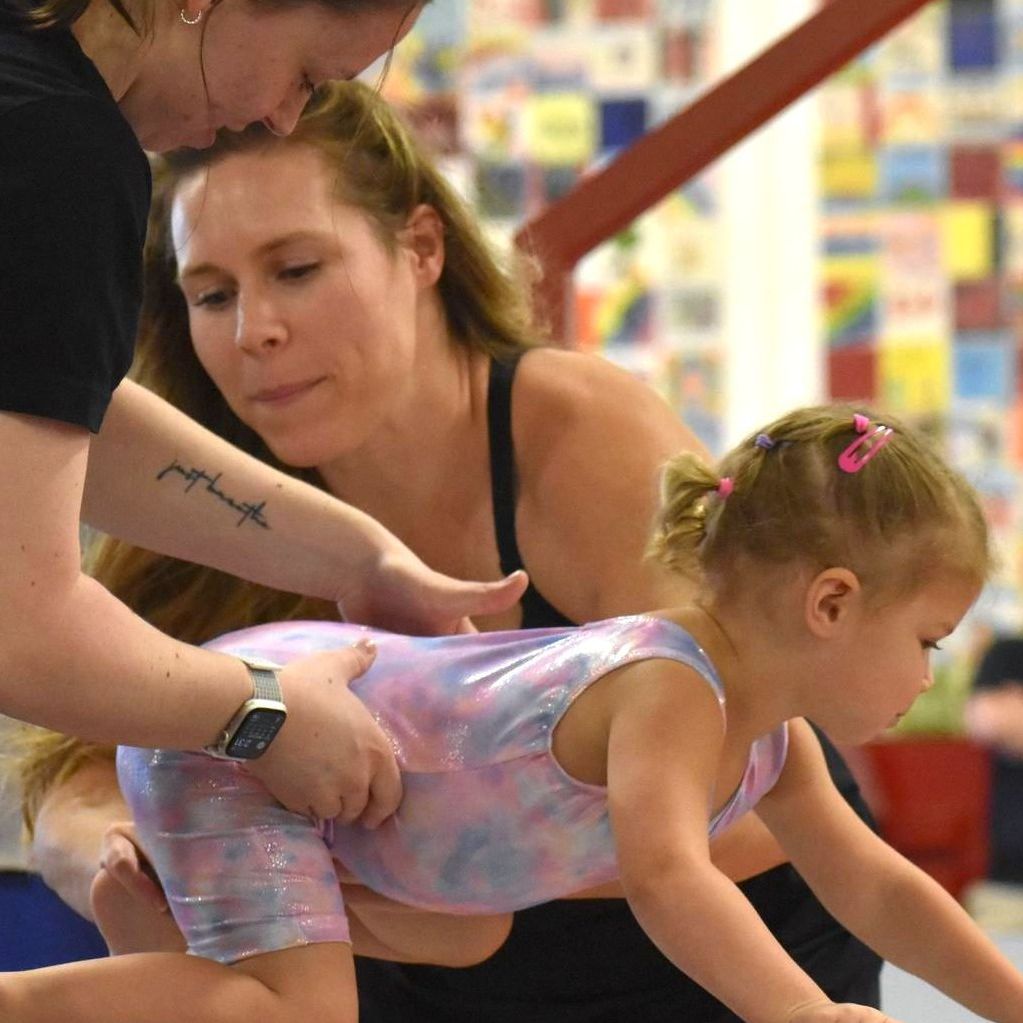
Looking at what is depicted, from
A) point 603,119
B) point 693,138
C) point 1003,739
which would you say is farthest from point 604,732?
point 603,119

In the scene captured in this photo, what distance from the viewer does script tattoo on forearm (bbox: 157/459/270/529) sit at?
63.8 inches

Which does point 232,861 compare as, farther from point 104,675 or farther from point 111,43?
point 111,43

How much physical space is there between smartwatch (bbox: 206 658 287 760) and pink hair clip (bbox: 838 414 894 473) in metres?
0.48

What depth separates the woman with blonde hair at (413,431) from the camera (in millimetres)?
1831

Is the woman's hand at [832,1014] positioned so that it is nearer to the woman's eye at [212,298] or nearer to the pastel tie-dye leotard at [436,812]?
the pastel tie-dye leotard at [436,812]

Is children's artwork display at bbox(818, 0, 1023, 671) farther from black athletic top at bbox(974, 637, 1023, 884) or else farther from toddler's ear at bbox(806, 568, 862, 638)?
toddler's ear at bbox(806, 568, 862, 638)

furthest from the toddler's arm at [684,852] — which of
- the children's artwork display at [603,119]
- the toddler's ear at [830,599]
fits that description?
the children's artwork display at [603,119]

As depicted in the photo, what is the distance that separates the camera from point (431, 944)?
1.71 metres

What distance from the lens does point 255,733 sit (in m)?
1.37

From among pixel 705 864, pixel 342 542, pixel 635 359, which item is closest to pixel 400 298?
pixel 342 542

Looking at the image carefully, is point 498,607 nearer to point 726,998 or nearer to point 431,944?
point 431,944

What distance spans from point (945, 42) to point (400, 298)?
3103 mm

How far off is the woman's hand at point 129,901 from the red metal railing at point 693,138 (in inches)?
33.6

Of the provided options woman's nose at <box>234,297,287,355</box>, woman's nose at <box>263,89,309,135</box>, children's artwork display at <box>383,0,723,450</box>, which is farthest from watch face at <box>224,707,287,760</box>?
children's artwork display at <box>383,0,723,450</box>
